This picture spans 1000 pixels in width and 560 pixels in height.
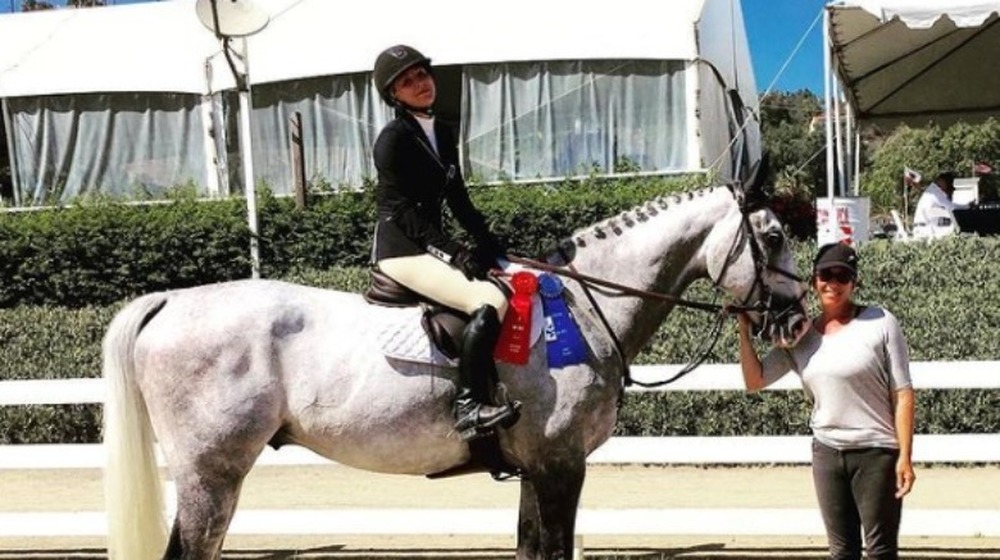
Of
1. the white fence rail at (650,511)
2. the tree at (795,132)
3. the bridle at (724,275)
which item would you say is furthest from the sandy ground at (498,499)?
the tree at (795,132)

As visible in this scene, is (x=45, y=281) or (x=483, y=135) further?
(x=483, y=135)

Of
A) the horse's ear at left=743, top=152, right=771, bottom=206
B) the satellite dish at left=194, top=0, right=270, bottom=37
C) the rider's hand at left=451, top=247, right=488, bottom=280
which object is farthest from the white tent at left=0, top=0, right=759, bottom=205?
the rider's hand at left=451, top=247, right=488, bottom=280

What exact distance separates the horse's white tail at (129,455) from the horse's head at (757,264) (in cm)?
252

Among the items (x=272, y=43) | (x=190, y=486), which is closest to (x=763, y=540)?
(x=190, y=486)

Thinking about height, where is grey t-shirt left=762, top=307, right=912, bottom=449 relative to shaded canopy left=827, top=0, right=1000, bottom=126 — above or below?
below

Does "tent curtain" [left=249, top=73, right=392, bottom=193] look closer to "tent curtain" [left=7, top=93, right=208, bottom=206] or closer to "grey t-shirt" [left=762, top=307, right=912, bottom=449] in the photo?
"tent curtain" [left=7, top=93, right=208, bottom=206]

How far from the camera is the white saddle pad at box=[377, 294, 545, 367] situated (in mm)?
4910

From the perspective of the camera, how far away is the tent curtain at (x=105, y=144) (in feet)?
59.3

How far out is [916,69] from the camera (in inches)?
789

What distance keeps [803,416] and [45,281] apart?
9.92 meters

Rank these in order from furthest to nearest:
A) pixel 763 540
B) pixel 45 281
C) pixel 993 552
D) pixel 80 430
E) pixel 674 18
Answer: pixel 674 18 < pixel 45 281 < pixel 80 430 < pixel 763 540 < pixel 993 552

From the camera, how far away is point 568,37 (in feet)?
54.8

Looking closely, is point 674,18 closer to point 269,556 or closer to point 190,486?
point 269,556

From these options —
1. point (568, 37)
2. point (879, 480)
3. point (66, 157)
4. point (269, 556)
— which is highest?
point (568, 37)
